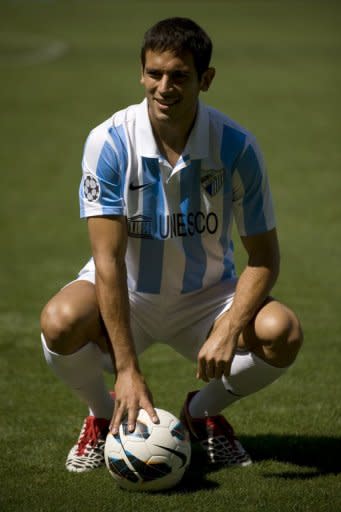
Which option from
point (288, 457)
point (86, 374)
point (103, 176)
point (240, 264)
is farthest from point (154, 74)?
point (240, 264)

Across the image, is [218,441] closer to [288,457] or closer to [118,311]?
[288,457]

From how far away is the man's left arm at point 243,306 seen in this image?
3.93 m

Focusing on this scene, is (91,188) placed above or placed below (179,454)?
above

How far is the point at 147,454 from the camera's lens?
147 inches

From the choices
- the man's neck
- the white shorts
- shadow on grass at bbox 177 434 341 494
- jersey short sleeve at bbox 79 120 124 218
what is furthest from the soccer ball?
the man's neck

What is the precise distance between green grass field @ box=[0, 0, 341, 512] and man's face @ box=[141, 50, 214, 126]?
5.01 ft

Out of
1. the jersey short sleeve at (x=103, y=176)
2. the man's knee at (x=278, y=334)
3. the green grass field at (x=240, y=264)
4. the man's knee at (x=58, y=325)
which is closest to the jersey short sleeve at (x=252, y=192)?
the man's knee at (x=278, y=334)

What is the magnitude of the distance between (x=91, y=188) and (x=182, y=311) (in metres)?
0.72

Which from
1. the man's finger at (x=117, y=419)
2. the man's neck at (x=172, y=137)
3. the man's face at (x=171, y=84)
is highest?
the man's face at (x=171, y=84)

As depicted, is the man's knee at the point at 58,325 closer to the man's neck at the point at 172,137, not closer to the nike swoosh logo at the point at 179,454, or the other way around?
the nike swoosh logo at the point at 179,454

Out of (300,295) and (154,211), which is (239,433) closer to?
(154,211)

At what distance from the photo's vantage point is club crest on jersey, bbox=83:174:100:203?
13.0 feet

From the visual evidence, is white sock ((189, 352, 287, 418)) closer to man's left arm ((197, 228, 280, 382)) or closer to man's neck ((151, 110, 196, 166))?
man's left arm ((197, 228, 280, 382))

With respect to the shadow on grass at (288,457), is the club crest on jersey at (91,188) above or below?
above
